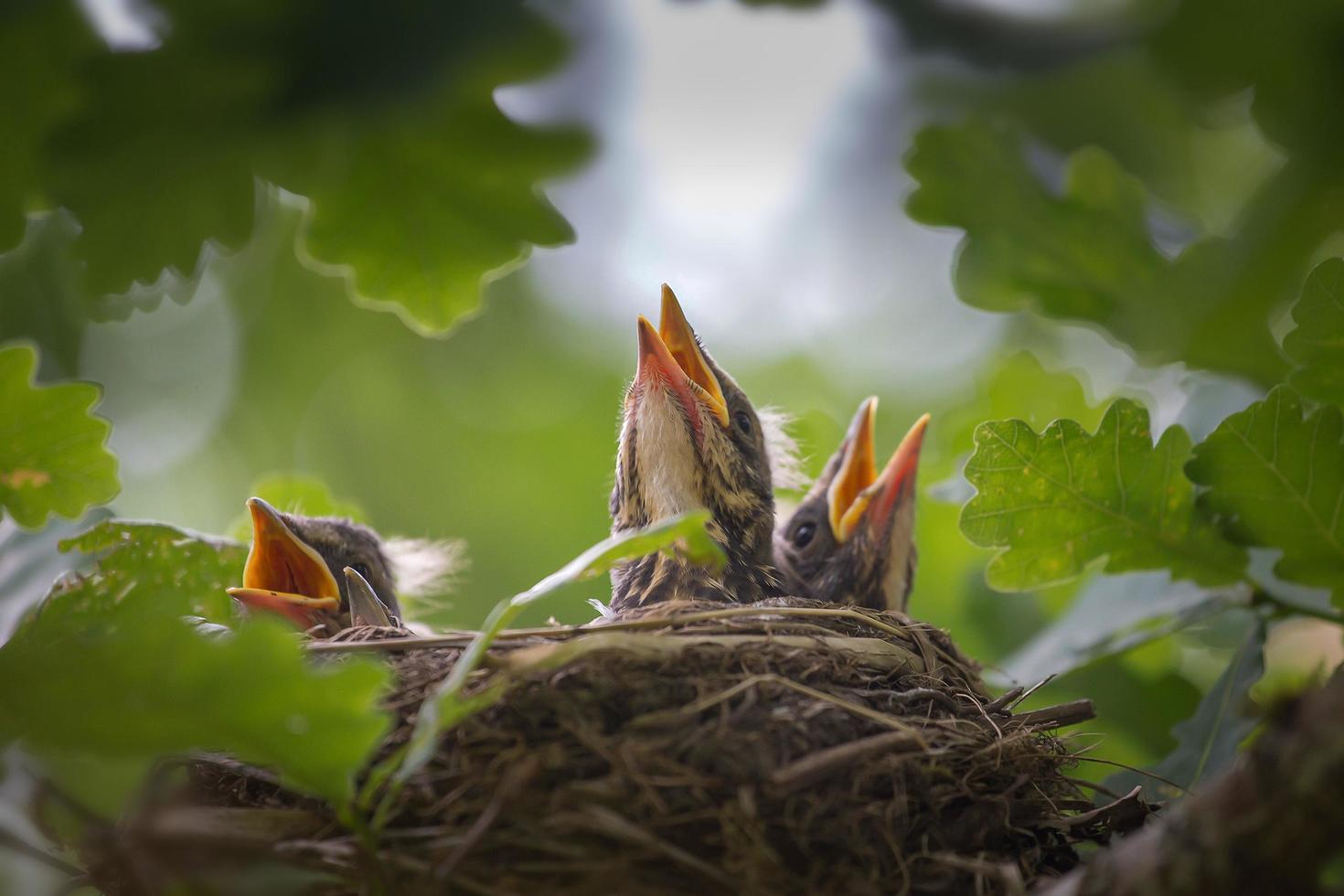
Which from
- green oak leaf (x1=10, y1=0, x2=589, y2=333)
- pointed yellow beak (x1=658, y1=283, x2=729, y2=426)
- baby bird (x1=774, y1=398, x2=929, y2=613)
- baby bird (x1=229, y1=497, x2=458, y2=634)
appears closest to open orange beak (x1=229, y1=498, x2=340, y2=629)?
baby bird (x1=229, y1=497, x2=458, y2=634)

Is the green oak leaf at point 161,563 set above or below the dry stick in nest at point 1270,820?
above

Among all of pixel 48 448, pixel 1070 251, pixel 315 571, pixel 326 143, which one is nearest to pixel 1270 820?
pixel 1070 251

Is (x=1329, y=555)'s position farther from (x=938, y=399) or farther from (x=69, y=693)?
(x=938, y=399)

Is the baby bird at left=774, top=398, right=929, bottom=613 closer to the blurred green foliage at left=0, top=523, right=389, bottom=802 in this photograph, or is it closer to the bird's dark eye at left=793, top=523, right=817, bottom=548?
the bird's dark eye at left=793, top=523, right=817, bottom=548

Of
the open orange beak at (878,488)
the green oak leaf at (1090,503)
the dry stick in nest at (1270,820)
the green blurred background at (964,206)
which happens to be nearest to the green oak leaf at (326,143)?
the green blurred background at (964,206)

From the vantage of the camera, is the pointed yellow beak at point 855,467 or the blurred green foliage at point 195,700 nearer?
the blurred green foliage at point 195,700

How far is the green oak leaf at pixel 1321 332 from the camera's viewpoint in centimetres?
146

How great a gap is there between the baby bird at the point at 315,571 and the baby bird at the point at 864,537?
1054 millimetres

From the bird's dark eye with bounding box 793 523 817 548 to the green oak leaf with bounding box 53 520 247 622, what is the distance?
1477 mm

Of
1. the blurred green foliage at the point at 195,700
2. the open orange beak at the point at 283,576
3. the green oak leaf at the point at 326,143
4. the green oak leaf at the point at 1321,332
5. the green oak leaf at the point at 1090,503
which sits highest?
the green oak leaf at the point at 326,143

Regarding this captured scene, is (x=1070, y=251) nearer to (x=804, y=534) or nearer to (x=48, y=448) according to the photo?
(x=804, y=534)

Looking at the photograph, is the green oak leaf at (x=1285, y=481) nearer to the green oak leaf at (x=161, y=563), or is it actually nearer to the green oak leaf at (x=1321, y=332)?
the green oak leaf at (x=1321, y=332)

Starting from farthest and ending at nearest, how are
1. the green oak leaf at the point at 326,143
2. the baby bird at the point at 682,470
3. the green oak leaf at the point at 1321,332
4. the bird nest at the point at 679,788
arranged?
the baby bird at the point at 682,470, the green oak leaf at the point at 326,143, the green oak leaf at the point at 1321,332, the bird nest at the point at 679,788

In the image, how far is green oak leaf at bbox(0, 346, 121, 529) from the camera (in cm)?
159
